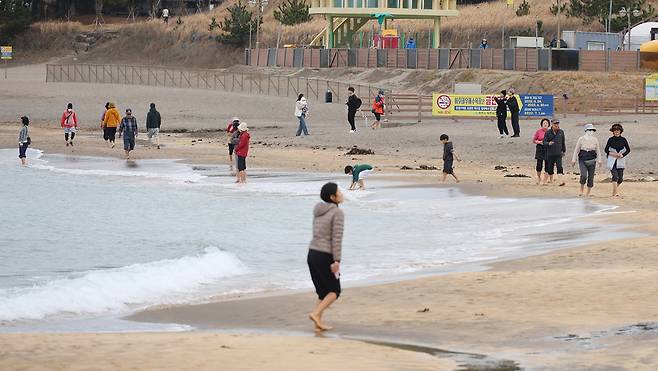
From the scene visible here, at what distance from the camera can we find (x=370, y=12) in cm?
8550

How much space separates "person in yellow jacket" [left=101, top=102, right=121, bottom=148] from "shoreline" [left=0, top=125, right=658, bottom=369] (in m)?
27.1

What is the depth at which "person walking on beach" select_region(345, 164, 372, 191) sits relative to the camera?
1185 inches

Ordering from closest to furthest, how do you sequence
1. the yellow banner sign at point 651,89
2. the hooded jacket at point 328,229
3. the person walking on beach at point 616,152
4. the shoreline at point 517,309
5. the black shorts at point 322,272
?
1. the shoreline at point 517,309
2. the hooded jacket at point 328,229
3. the black shorts at point 322,272
4. the person walking on beach at point 616,152
5. the yellow banner sign at point 651,89

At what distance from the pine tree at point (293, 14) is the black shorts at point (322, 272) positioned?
313 ft

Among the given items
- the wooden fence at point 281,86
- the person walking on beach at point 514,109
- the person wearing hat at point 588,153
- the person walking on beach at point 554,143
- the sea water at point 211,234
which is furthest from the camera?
the wooden fence at point 281,86

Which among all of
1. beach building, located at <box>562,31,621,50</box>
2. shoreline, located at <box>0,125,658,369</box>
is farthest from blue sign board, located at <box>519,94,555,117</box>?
shoreline, located at <box>0,125,658,369</box>

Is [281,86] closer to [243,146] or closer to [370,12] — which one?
[370,12]

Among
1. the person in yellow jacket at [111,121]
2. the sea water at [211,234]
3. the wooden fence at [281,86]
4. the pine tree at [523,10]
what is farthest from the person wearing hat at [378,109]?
the pine tree at [523,10]

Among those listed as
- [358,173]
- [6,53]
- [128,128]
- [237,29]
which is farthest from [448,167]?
[237,29]

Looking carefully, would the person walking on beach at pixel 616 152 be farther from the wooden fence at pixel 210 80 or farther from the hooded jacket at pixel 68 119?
the wooden fence at pixel 210 80

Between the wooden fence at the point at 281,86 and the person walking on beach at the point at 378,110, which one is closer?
the person walking on beach at the point at 378,110

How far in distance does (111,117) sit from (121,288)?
2772 centimetres

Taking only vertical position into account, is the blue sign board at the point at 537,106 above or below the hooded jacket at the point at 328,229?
above

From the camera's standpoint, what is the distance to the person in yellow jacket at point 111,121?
44.1 m
